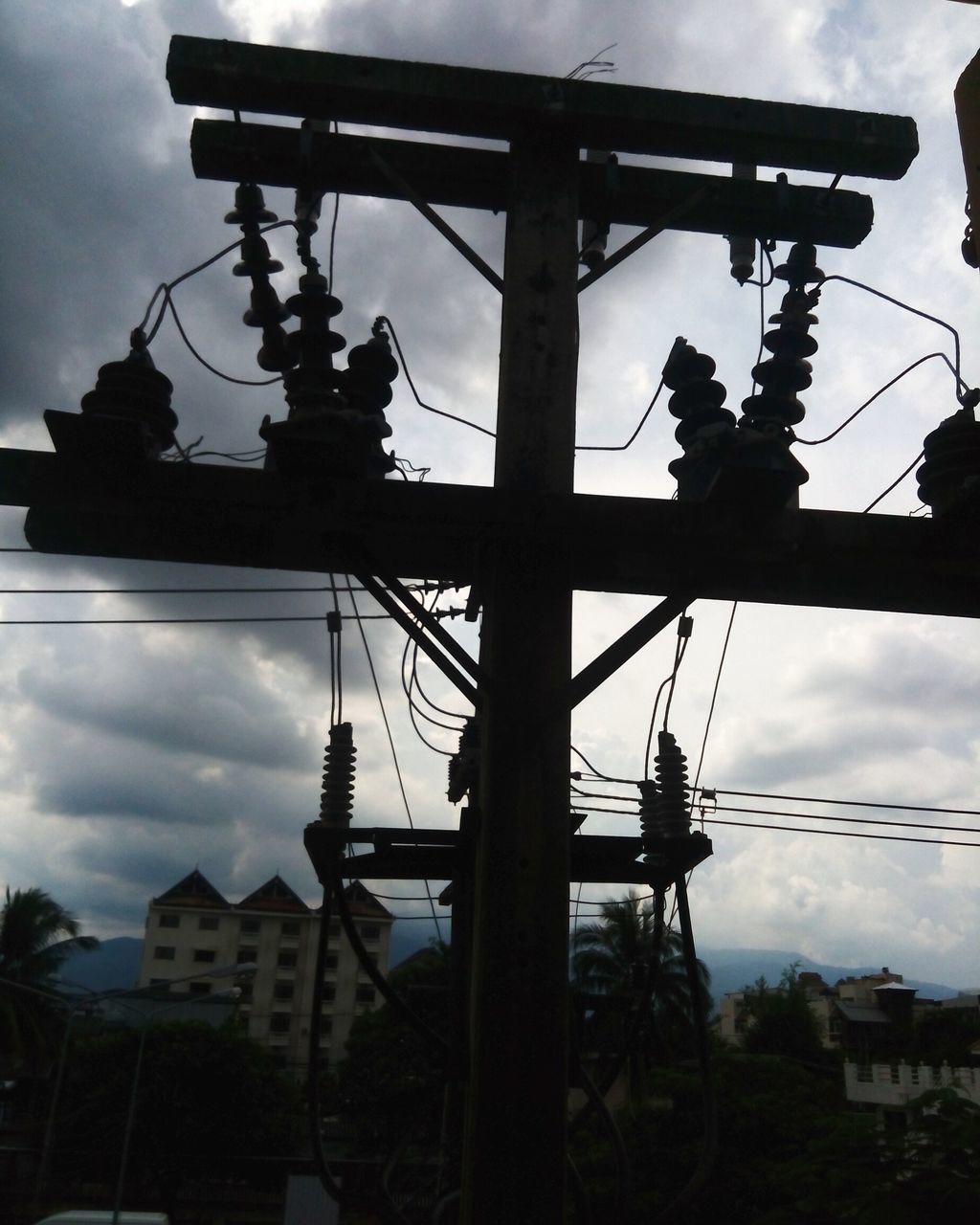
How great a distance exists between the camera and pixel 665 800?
11.9ft

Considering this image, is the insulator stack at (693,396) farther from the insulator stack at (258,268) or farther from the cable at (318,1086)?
the cable at (318,1086)

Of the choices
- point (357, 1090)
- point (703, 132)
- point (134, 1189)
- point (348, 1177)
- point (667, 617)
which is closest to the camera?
point (667, 617)

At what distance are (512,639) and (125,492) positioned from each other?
1.31m

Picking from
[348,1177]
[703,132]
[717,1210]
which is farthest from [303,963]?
[703,132]

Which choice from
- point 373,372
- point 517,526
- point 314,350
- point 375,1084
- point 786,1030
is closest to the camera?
point 517,526

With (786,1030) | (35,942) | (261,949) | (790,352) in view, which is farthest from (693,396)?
(261,949)

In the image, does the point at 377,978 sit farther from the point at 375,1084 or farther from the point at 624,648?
the point at 375,1084

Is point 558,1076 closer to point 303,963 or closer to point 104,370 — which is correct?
point 104,370

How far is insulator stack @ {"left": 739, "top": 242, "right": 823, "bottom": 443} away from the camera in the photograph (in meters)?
3.67

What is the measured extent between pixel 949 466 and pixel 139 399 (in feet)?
8.95

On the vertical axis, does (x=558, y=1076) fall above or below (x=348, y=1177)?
above

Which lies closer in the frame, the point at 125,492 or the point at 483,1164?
the point at 483,1164

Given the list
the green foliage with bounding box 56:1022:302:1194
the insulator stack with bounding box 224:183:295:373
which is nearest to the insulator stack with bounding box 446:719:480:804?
the insulator stack with bounding box 224:183:295:373

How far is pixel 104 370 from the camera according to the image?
11.0ft
